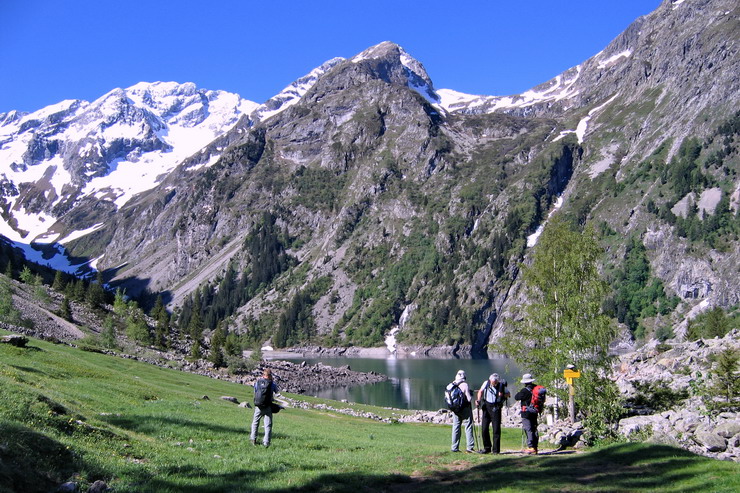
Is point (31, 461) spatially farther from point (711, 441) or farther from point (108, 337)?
point (108, 337)

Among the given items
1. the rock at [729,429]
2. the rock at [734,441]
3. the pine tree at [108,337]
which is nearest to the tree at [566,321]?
the rock at [729,429]

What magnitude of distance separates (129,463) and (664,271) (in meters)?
200

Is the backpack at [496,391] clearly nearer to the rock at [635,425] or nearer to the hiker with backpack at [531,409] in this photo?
the hiker with backpack at [531,409]

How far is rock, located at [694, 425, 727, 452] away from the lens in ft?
71.0

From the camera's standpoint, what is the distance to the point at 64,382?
28.9 metres

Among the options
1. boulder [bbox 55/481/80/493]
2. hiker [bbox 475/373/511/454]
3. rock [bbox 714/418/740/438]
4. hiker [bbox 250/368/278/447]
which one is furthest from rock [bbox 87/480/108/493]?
rock [bbox 714/418/740/438]

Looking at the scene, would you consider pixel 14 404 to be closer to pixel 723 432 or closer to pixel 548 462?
pixel 548 462

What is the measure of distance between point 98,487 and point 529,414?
16.0m

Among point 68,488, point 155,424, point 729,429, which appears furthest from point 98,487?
point 729,429

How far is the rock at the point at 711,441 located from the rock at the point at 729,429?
0.29 metres

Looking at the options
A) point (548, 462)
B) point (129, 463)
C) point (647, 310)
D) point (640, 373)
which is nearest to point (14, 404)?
point (129, 463)

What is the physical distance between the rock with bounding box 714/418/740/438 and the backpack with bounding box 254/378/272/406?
732 inches

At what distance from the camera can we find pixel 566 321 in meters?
34.8

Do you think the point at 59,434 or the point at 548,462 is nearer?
the point at 59,434
